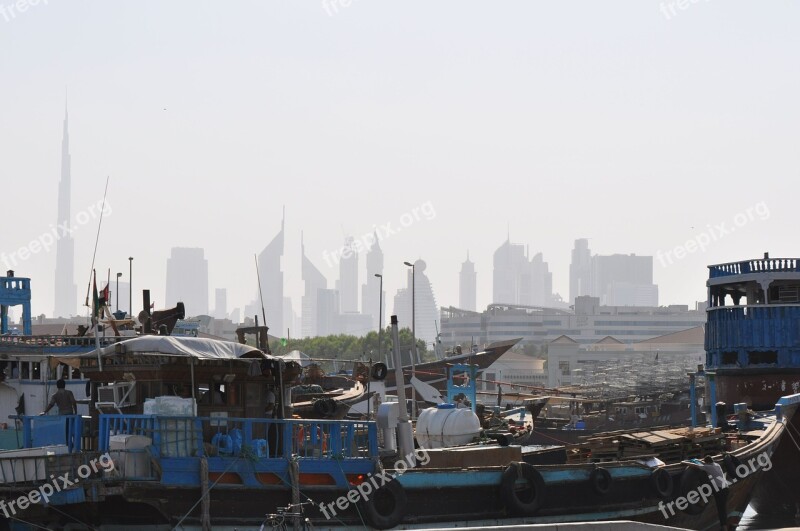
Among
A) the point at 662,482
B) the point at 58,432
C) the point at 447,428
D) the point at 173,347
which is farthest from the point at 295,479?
the point at 662,482

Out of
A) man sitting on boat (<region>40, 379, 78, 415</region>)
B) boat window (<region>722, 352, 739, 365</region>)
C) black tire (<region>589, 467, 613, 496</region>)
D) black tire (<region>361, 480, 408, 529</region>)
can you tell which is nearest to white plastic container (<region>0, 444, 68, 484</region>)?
man sitting on boat (<region>40, 379, 78, 415</region>)

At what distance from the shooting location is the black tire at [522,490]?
21.4m

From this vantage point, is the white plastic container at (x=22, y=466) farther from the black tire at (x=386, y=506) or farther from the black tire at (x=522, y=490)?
the black tire at (x=522, y=490)

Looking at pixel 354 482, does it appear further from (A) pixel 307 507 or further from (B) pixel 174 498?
(B) pixel 174 498

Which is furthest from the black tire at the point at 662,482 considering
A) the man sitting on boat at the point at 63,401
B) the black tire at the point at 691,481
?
the man sitting on boat at the point at 63,401

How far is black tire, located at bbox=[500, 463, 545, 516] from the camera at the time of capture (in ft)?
70.2

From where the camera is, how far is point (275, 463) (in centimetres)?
2011

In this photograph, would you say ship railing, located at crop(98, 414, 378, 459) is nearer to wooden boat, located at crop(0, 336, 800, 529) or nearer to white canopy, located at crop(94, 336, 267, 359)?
wooden boat, located at crop(0, 336, 800, 529)

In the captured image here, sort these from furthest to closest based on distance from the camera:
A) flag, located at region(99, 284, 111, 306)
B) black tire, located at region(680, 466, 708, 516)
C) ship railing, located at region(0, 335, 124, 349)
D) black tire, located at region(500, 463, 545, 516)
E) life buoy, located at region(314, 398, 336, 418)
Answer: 1. ship railing, located at region(0, 335, 124, 349)
2. life buoy, located at region(314, 398, 336, 418)
3. flag, located at region(99, 284, 111, 306)
4. black tire, located at region(680, 466, 708, 516)
5. black tire, located at region(500, 463, 545, 516)

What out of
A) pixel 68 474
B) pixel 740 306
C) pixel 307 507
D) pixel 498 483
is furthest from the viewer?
pixel 740 306

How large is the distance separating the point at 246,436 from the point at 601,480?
7.41m

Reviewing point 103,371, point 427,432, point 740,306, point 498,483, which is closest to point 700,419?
point 740,306

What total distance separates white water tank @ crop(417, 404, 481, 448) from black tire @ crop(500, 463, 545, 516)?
4.05m

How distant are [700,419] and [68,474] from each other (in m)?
46.3
